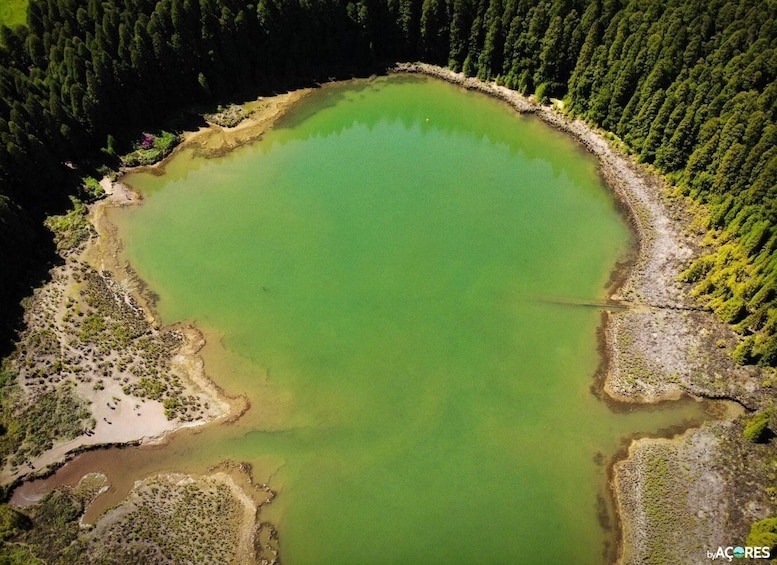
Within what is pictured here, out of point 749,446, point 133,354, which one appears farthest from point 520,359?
point 133,354

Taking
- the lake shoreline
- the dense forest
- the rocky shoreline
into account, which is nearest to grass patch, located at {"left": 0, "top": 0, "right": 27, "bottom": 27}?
the dense forest

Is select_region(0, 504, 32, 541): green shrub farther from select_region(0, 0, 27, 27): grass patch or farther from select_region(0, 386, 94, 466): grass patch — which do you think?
select_region(0, 0, 27, 27): grass patch

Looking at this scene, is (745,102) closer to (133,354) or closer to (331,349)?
(331,349)

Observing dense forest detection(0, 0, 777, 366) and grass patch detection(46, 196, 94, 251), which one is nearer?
dense forest detection(0, 0, 777, 366)

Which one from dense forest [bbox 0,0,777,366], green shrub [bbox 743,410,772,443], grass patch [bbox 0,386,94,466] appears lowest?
grass patch [bbox 0,386,94,466]

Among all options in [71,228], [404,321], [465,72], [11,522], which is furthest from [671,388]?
[71,228]

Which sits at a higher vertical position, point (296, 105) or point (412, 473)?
point (296, 105)
